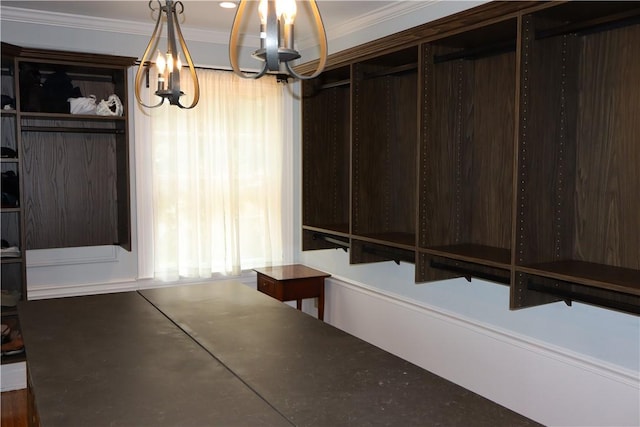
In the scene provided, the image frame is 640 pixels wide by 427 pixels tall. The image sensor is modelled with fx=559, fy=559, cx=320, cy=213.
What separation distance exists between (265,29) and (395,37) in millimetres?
1721

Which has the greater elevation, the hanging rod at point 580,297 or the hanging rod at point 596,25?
the hanging rod at point 596,25

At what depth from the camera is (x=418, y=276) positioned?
315cm

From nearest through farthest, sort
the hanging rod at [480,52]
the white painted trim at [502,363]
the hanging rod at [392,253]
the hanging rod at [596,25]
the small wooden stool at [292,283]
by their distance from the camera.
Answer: the hanging rod at [596,25], the white painted trim at [502,363], the hanging rod at [480,52], the hanging rod at [392,253], the small wooden stool at [292,283]

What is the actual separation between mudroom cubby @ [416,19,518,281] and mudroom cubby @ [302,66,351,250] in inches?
47.9

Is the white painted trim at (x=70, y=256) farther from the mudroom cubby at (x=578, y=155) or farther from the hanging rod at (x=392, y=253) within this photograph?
the mudroom cubby at (x=578, y=155)

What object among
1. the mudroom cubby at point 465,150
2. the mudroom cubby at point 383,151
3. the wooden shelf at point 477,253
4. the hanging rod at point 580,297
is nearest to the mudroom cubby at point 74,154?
the mudroom cubby at point 383,151

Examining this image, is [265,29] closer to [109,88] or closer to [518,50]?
[518,50]

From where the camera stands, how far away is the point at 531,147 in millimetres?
2508

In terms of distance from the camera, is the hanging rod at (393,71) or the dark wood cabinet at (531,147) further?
the hanging rod at (393,71)

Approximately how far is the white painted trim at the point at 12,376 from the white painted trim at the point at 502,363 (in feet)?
7.86

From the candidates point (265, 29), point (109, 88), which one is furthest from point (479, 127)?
point (109, 88)

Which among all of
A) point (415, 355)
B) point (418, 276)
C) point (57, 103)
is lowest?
point (415, 355)

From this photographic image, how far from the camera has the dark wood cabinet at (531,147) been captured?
244cm

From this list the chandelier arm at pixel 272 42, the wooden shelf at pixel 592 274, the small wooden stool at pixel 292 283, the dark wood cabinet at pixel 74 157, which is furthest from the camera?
the small wooden stool at pixel 292 283
